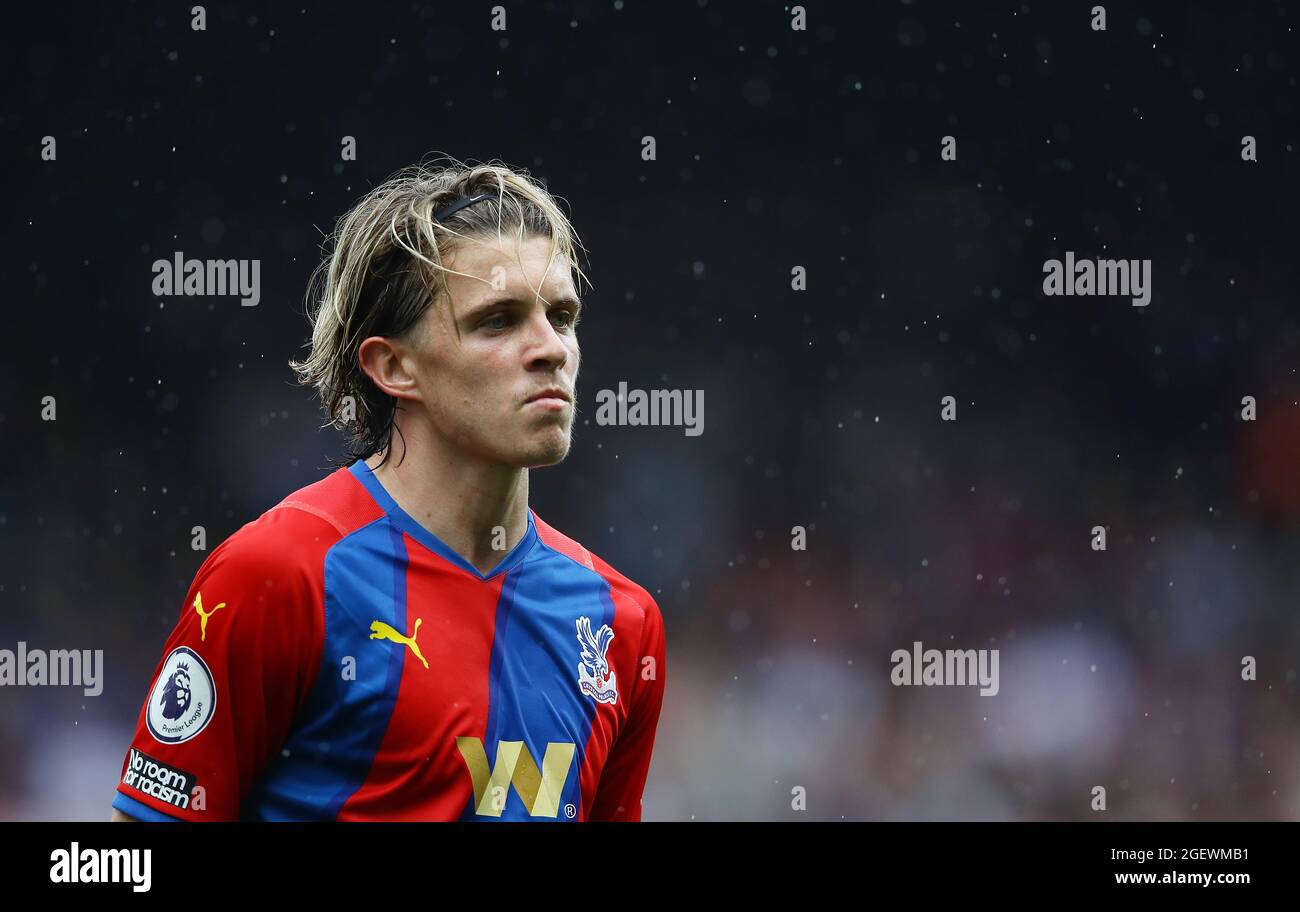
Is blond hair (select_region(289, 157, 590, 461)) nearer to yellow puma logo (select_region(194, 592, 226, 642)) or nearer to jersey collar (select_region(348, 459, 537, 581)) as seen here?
jersey collar (select_region(348, 459, 537, 581))

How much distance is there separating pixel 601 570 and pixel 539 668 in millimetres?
485

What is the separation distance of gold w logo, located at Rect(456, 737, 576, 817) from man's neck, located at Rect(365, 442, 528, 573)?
46 centimetres

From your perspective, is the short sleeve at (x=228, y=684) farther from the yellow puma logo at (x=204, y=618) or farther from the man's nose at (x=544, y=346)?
the man's nose at (x=544, y=346)

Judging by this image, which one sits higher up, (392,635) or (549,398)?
(549,398)

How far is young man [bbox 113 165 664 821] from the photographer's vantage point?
8.79ft

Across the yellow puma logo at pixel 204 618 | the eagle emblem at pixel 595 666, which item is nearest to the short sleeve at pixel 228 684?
the yellow puma logo at pixel 204 618

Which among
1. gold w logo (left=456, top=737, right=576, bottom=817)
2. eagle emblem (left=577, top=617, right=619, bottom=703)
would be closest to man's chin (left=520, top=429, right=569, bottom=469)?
eagle emblem (left=577, top=617, right=619, bottom=703)

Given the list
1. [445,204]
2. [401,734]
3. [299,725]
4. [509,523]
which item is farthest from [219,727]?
[445,204]

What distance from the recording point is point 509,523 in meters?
3.13

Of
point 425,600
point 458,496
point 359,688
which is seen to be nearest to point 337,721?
point 359,688

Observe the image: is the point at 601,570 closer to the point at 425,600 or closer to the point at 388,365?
the point at 425,600

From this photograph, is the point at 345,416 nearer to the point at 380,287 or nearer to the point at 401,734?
the point at 380,287

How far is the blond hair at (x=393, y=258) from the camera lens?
10.1 ft

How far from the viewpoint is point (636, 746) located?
11.2 feet
